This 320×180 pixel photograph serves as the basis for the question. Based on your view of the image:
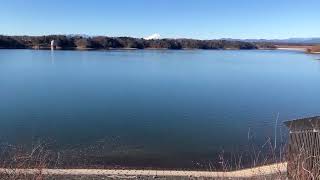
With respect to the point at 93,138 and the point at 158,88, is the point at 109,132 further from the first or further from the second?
the point at 158,88

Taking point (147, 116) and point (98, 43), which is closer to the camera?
point (147, 116)

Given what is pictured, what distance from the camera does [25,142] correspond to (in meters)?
13.3

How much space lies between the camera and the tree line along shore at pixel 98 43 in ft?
315

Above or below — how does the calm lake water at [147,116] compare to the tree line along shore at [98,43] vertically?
below

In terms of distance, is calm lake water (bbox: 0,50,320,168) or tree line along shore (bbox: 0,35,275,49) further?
tree line along shore (bbox: 0,35,275,49)

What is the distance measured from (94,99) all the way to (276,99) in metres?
8.85

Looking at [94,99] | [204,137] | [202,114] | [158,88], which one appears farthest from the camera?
[158,88]

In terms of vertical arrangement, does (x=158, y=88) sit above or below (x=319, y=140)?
below

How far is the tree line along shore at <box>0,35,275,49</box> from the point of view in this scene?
9600 cm

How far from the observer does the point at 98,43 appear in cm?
10119

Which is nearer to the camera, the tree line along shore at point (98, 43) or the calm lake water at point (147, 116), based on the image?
the calm lake water at point (147, 116)

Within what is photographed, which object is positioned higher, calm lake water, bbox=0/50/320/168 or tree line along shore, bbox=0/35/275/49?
tree line along shore, bbox=0/35/275/49

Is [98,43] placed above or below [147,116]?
above

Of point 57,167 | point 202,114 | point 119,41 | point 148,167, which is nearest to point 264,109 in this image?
point 202,114
